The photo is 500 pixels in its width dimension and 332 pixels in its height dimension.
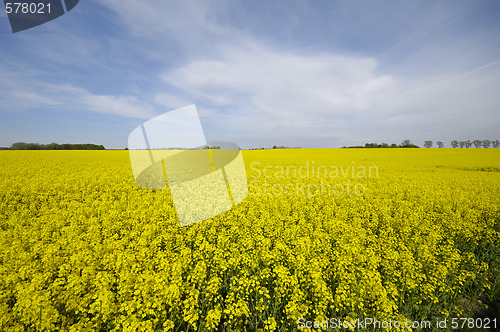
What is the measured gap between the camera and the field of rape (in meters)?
4.39

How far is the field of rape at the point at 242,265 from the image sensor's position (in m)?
4.39

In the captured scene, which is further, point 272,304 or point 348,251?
point 348,251

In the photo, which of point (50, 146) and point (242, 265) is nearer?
point (242, 265)

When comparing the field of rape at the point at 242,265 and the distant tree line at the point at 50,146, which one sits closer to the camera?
the field of rape at the point at 242,265

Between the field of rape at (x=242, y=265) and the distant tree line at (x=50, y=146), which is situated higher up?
the distant tree line at (x=50, y=146)

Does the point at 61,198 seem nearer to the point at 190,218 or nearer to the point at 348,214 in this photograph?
the point at 190,218

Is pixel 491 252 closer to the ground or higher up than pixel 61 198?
closer to the ground

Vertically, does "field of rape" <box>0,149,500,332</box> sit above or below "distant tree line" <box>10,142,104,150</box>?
below

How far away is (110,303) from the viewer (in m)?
4.18

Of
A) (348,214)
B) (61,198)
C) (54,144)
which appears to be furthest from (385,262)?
(54,144)

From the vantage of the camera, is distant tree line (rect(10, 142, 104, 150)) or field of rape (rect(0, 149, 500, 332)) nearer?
field of rape (rect(0, 149, 500, 332))

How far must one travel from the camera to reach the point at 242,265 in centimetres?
654

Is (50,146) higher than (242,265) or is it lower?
higher

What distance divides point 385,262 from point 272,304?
3.69m
